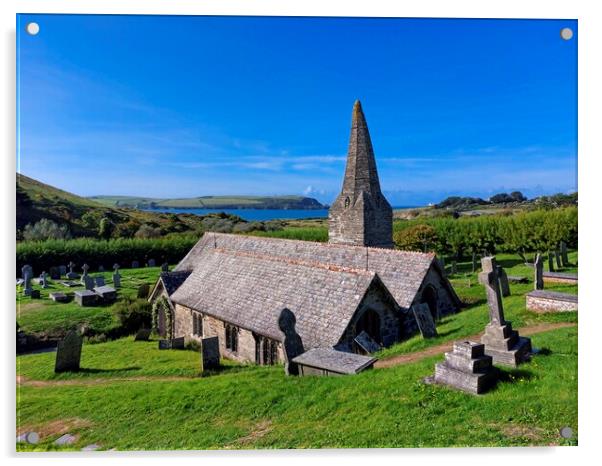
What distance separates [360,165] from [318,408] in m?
12.9

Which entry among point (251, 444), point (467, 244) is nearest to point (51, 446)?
point (251, 444)

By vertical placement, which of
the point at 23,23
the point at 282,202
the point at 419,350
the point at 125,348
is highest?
the point at 23,23

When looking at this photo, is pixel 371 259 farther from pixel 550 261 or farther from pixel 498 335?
pixel 498 335

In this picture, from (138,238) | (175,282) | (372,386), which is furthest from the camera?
(175,282)

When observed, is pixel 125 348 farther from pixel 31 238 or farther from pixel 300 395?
pixel 300 395

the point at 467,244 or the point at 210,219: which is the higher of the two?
the point at 210,219

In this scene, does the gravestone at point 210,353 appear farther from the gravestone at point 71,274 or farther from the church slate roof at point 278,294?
the gravestone at point 71,274

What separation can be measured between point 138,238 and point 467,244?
1810 centimetres

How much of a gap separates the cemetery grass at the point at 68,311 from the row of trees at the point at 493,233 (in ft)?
46.3

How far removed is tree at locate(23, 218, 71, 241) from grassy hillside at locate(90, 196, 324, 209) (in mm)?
1244

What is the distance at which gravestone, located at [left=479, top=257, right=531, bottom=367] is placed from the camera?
689 centimetres

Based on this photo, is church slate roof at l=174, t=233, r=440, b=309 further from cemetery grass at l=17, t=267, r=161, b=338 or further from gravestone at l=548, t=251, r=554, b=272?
gravestone at l=548, t=251, r=554, b=272

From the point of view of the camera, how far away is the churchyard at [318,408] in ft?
20.0
